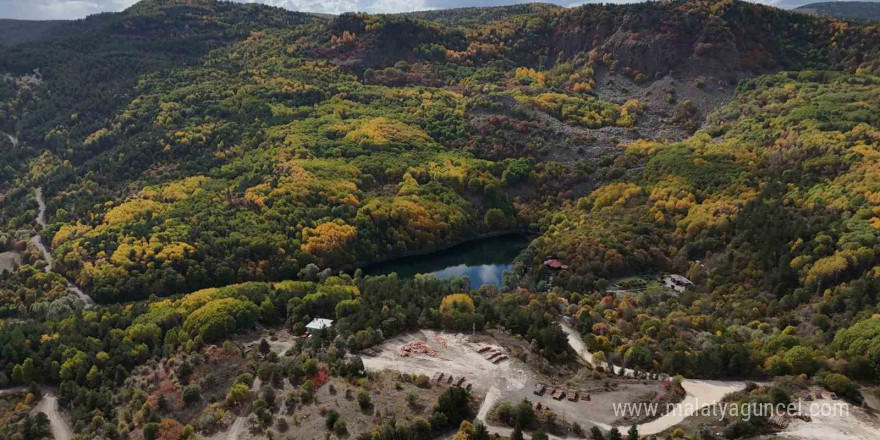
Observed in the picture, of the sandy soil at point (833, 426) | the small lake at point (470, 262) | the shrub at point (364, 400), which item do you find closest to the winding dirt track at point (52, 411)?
the shrub at point (364, 400)

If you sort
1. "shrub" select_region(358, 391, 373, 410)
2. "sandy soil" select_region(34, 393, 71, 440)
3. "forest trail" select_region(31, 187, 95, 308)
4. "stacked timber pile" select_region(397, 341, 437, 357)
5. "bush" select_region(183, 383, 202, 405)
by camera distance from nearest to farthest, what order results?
"shrub" select_region(358, 391, 373, 410) → "bush" select_region(183, 383, 202, 405) → "sandy soil" select_region(34, 393, 71, 440) → "stacked timber pile" select_region(397, 341, 437, 357) → "forest trail" select_region(31, 187, 95, 308)

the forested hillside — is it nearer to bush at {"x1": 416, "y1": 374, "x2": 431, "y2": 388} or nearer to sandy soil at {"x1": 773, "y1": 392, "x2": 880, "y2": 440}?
sandy soil at {"x1": 773, "y1": 392, "x2": 880, "y2": 440}

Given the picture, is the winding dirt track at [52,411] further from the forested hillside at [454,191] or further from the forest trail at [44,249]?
the forest trail at [44,249]

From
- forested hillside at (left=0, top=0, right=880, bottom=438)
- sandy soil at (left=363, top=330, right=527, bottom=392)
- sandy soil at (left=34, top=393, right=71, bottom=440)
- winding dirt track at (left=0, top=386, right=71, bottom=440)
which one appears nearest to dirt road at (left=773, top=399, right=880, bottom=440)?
forested hillside at (left=0, top=0, right=880, bottom=438)

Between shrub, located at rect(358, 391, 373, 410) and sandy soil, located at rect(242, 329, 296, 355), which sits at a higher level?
shrub, located at rect(358, 391, 373, 410)

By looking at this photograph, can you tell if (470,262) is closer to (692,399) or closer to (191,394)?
(692,399)

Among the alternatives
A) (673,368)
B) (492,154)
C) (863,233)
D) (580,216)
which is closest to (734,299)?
(863,233)

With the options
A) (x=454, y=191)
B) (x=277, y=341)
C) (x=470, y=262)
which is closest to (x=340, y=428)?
(x=277, y=341)
